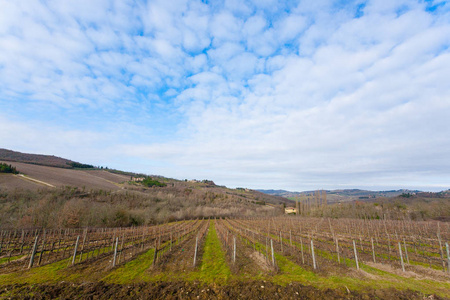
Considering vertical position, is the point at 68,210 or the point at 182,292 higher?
the point at 182,292

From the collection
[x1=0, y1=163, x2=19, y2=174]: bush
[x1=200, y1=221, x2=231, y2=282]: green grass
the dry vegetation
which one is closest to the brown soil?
[x1=200, y1=221, x2=231, y2=282]: green grass

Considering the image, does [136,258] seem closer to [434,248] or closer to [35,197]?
[434,248]

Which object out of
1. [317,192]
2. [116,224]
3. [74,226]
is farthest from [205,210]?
[317,192]

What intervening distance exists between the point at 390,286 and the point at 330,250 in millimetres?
7477

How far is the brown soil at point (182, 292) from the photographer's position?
7.51 m

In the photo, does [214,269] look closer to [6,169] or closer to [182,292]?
[182,292]

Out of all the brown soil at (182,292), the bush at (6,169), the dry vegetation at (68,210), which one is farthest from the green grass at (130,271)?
the bush at (6,169)

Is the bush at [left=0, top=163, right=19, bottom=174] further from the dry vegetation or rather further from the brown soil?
the brown soil

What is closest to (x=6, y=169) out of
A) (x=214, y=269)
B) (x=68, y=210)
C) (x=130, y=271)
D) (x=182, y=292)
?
(x=68, y=210)

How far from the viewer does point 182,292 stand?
7887 millimetres

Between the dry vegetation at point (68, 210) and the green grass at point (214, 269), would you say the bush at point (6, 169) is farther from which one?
the green grass at point (214, 269)

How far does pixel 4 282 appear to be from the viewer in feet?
28.7

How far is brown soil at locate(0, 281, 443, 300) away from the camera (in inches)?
296

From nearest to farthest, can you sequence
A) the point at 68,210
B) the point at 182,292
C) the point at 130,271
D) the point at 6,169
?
1. the point at 182,292
2. the point at 130,271
3. the point at 68,210
4. the point at 6,169
